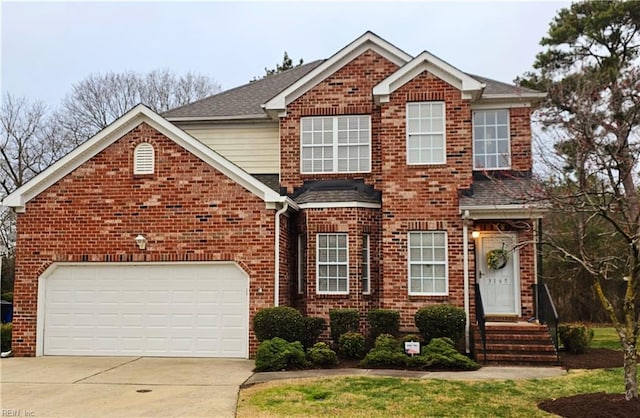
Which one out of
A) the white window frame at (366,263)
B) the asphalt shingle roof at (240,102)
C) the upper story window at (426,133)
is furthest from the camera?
the asphalt shingle roof at (240,102)

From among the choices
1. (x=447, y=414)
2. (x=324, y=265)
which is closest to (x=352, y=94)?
(x=324, y=265)

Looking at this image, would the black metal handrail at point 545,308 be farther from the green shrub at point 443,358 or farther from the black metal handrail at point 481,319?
the green shrub at point 443,358

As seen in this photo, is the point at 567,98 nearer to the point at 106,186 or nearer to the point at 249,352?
the point at 249,352

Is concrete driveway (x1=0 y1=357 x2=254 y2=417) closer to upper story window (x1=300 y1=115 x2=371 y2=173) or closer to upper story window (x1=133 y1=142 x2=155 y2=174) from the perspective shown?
upper story window (x1=133 y1=142 x2=155 y2=174)

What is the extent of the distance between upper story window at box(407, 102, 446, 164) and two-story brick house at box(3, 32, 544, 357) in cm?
3

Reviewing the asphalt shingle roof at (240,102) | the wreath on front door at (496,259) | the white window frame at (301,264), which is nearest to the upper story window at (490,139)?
the wreath on front door at (496,259)

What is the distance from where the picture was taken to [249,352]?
13.9 m

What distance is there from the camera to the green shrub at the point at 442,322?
45.1 ft

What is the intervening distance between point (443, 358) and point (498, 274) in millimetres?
3884

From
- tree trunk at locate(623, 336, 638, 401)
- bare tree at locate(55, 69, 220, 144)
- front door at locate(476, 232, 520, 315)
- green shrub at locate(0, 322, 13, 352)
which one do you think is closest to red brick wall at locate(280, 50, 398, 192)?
front door at locate(476, 232, 520, 315)

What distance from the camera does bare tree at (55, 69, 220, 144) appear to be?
39.2m

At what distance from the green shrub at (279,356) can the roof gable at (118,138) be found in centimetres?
327

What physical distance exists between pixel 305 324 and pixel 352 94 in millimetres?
6303

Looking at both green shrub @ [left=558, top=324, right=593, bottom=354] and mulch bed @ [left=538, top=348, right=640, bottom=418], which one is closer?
mulch bed @ [left=538, top=348, right=640, bottom=418]
